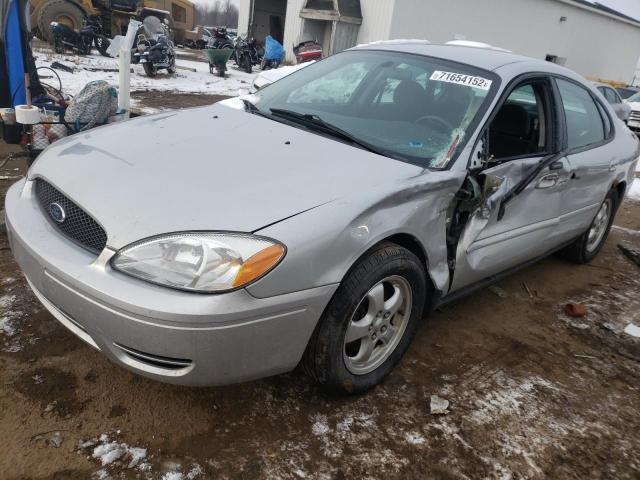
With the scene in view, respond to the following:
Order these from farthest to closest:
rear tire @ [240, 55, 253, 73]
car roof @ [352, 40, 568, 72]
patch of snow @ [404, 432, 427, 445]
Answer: rear tire @ [240, 55, 253, 73]
car roof @ [352, 40, 568, 72]
patch of snow @ [404, 432, 427, 445]

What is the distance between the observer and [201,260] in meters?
1.83

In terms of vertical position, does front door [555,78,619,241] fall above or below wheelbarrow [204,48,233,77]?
above

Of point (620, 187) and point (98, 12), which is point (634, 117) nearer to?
point (620, 187)

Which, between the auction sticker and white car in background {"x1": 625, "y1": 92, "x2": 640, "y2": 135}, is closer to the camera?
the auction sticker

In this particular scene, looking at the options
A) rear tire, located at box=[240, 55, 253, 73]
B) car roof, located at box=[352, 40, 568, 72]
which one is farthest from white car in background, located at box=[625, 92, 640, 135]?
car roof, located at box=[352, 40, 568, 72]

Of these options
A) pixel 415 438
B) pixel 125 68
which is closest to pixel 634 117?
pixel 125 68

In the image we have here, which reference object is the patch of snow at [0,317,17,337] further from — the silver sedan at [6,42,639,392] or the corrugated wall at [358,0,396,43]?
the corrugated wall at [358,0,396,43]

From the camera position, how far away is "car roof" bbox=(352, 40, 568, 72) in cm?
302

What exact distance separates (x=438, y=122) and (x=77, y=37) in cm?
1535

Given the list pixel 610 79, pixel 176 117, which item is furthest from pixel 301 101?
pixel 610 79

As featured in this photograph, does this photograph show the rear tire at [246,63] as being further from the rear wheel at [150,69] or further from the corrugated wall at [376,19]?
the rear wheel at [150,69]

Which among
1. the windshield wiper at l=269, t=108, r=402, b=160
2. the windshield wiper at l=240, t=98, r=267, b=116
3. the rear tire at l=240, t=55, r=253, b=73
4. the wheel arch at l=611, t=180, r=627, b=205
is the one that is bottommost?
the rear tire at l=240, t=55, r=253, b=73

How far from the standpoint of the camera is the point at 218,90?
12.5 m

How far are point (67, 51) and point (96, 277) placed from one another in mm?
16213
